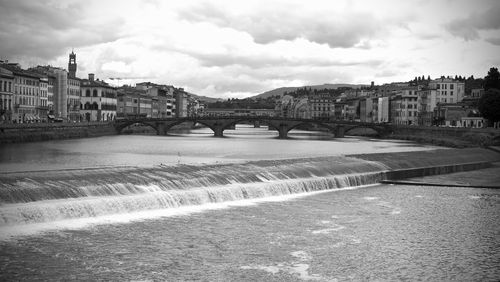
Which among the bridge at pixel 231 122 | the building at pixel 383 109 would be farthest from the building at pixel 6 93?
the building at pixel 383 109

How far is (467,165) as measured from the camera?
51.2 metres

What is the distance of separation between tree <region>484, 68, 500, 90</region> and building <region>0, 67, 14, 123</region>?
75.3 metres

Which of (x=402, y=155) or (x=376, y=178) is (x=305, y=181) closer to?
(x=376, y=178)

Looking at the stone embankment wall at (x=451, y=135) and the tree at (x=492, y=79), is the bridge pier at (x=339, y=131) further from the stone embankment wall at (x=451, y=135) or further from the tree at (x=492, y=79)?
the tree at (x=492, y=79)

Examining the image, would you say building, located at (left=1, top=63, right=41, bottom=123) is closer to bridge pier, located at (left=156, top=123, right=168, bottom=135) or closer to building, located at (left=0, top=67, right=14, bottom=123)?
building, located at (left=0, top=67, right=14, bottom=123)

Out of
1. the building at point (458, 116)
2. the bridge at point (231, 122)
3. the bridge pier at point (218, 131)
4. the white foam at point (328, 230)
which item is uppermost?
the building at point (458, 116)

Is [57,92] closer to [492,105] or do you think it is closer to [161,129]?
[161,129]

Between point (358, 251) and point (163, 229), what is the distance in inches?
260

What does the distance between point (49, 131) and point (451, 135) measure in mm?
50995

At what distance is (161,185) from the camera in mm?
29891

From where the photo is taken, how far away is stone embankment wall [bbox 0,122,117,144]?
70000 millimetres

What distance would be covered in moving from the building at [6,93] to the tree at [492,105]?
62184mm

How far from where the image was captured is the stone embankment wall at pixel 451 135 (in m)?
79.3

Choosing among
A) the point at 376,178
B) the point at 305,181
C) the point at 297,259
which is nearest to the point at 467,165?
the point at 376,178
